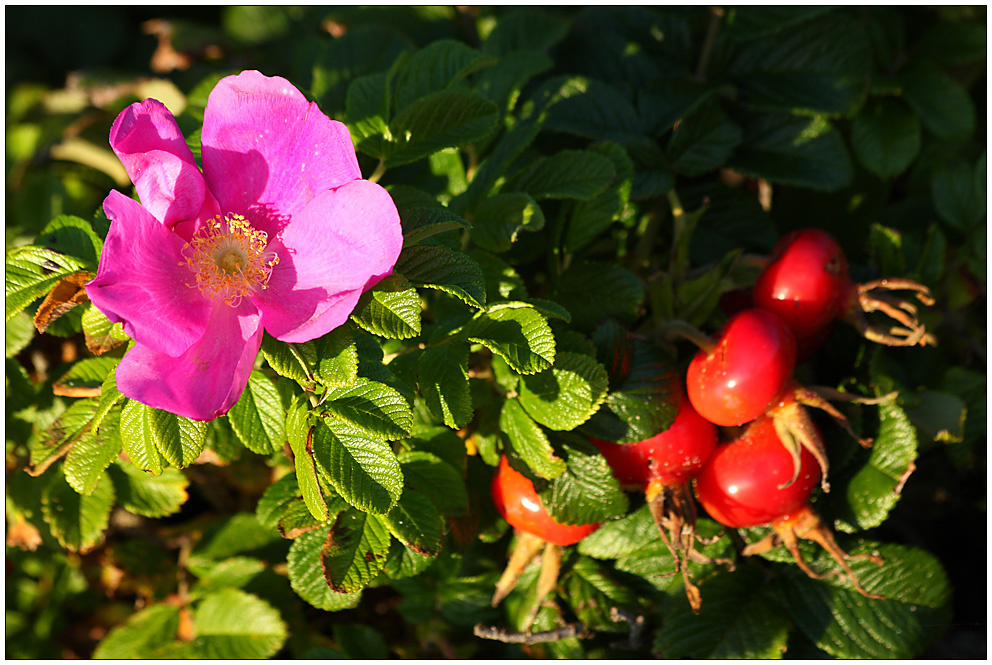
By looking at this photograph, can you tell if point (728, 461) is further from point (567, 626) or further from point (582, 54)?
point (582, 54)

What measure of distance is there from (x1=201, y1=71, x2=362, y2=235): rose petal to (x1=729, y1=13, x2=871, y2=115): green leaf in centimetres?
83

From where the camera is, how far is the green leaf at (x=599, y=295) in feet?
3.22

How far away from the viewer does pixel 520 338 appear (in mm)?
787

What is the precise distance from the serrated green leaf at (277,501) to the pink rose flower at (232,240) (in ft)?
0.86

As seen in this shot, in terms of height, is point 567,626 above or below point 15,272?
below

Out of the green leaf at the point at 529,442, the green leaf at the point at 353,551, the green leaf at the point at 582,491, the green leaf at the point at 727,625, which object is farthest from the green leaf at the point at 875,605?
the green leaf at the point at 353,551

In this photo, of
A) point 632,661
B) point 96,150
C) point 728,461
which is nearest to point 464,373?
point 728,461

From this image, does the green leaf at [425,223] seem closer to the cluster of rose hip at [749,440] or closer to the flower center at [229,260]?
the flower center at [229,260]

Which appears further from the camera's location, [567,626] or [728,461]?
[567,626]

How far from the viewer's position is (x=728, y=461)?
0.97 metres

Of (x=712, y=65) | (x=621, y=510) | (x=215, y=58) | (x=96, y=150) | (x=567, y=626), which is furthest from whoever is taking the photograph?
(x=215, y=58)

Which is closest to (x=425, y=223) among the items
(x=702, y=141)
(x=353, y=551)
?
(x=353, y=551)

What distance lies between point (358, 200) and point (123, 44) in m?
1.98

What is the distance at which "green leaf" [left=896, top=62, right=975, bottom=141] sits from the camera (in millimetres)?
1340
